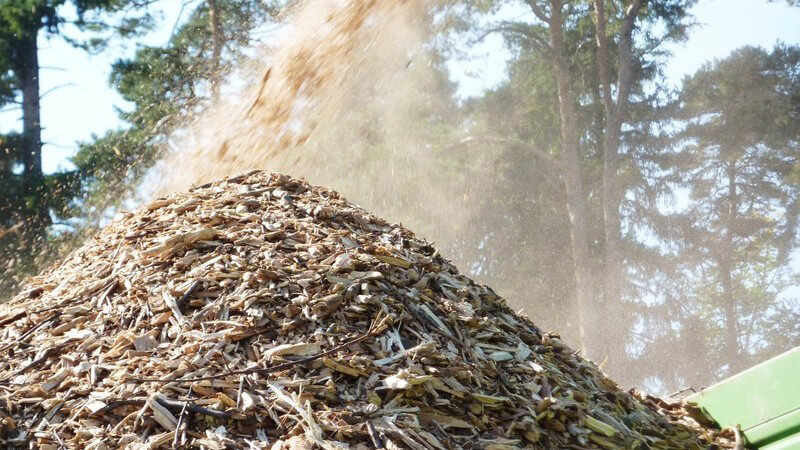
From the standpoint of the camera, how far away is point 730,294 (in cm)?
1368

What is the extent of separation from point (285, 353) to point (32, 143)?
519 inches

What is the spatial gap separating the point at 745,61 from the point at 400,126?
6.66 meters

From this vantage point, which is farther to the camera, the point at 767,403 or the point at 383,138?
the point at 383,138

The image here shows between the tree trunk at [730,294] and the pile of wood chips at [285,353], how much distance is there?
447 inches

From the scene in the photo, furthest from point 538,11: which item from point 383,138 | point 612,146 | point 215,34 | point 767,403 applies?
point 767,403

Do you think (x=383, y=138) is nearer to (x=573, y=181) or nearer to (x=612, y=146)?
(x=573, y=181)

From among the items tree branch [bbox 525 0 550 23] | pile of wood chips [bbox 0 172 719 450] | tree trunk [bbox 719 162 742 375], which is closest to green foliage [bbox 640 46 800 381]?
tree trunk [bbox 719 162 742 375]

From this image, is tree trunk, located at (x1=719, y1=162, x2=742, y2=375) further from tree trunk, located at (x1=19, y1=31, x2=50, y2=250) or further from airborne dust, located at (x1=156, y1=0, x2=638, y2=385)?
tree trunk, located at (x1=19, y1=31, x2=50, y2=250)

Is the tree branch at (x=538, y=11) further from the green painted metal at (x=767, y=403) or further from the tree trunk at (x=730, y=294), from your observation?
the green painted metal at (x=767, y=403)

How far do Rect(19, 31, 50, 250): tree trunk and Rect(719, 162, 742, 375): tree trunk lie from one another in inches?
443

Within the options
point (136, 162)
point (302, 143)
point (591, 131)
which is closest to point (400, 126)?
point (591, 131)

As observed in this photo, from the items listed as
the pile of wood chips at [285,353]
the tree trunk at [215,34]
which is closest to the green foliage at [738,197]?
the tree trunk at [215,34]

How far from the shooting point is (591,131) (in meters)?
15.7

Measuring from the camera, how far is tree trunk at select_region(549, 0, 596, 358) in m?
13.3
